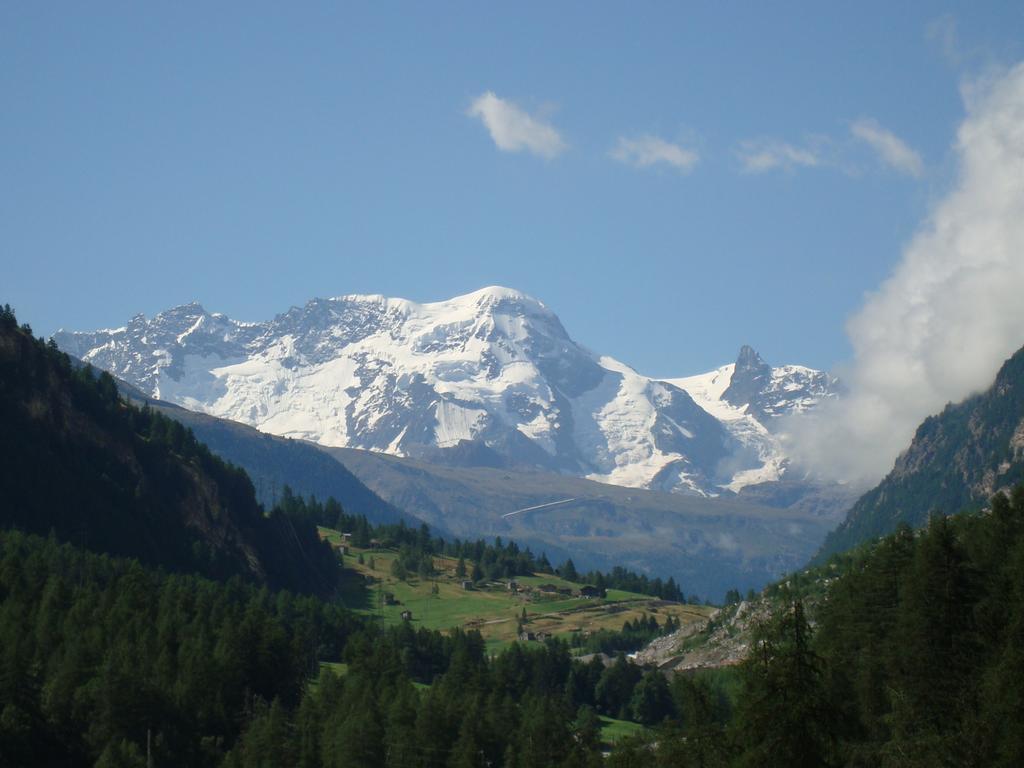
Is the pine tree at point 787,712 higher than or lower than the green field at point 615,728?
higher

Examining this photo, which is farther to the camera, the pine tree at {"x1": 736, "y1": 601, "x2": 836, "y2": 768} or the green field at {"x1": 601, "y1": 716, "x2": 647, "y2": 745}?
the green field at {"x1": 601, "y1": 716, "x2": 647, "y2": 745}

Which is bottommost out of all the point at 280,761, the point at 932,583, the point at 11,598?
the point at 280,761

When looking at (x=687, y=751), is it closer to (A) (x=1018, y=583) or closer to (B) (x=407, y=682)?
(A) (x=1018, y=583)

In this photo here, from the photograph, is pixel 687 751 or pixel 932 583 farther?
pixel 932 583

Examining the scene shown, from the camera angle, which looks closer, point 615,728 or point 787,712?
point 787,712

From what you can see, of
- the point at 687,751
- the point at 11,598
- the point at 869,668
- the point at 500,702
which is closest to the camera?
the point at 687,751

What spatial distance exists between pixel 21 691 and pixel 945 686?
7689cm

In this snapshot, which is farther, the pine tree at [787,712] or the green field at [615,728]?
the green field at [615,728]

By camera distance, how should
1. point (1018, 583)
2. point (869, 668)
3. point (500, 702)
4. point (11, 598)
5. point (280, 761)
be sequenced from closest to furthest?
point (1018, 583) < point (869, 668) < point (280, 761) < point (500, 702) < point (11, 598)

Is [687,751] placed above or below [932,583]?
below

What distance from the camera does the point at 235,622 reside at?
547ft

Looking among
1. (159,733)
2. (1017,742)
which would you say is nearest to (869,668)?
(1017,742)

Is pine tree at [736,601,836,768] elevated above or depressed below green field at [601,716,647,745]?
above

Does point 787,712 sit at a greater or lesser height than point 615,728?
greater
